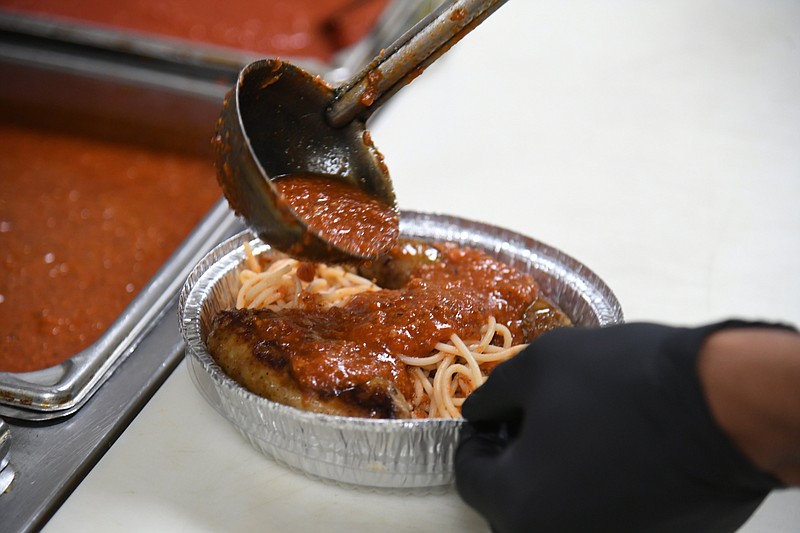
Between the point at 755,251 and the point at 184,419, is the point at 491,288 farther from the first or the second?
the point at 755,251

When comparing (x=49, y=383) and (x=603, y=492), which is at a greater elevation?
(x=603, y=492)

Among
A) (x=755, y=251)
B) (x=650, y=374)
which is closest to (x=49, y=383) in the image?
(x=650, y=374)

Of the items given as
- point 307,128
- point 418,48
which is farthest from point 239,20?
point 418,48

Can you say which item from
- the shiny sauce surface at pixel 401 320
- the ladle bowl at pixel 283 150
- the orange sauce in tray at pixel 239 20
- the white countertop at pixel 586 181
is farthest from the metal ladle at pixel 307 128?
the orange sauce in tray at pixel 239 20

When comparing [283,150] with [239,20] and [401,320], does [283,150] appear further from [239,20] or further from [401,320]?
[239,20]

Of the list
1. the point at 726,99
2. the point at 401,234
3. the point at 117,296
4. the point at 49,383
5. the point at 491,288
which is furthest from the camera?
the point at 726,99

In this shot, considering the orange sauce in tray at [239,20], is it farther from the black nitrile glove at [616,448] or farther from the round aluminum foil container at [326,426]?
the black nitrile glove at [616,448]

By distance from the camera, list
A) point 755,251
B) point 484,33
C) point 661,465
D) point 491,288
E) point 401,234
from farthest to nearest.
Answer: point 484,33 < point 755,251 < point 401,234 < point 491,288 < point 661,465

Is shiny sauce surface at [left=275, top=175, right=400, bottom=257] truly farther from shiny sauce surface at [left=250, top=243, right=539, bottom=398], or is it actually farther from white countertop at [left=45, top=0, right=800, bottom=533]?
white countertop at [left=45, top=0, right=800, bottom=533]

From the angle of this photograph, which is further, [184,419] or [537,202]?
[537,202]
